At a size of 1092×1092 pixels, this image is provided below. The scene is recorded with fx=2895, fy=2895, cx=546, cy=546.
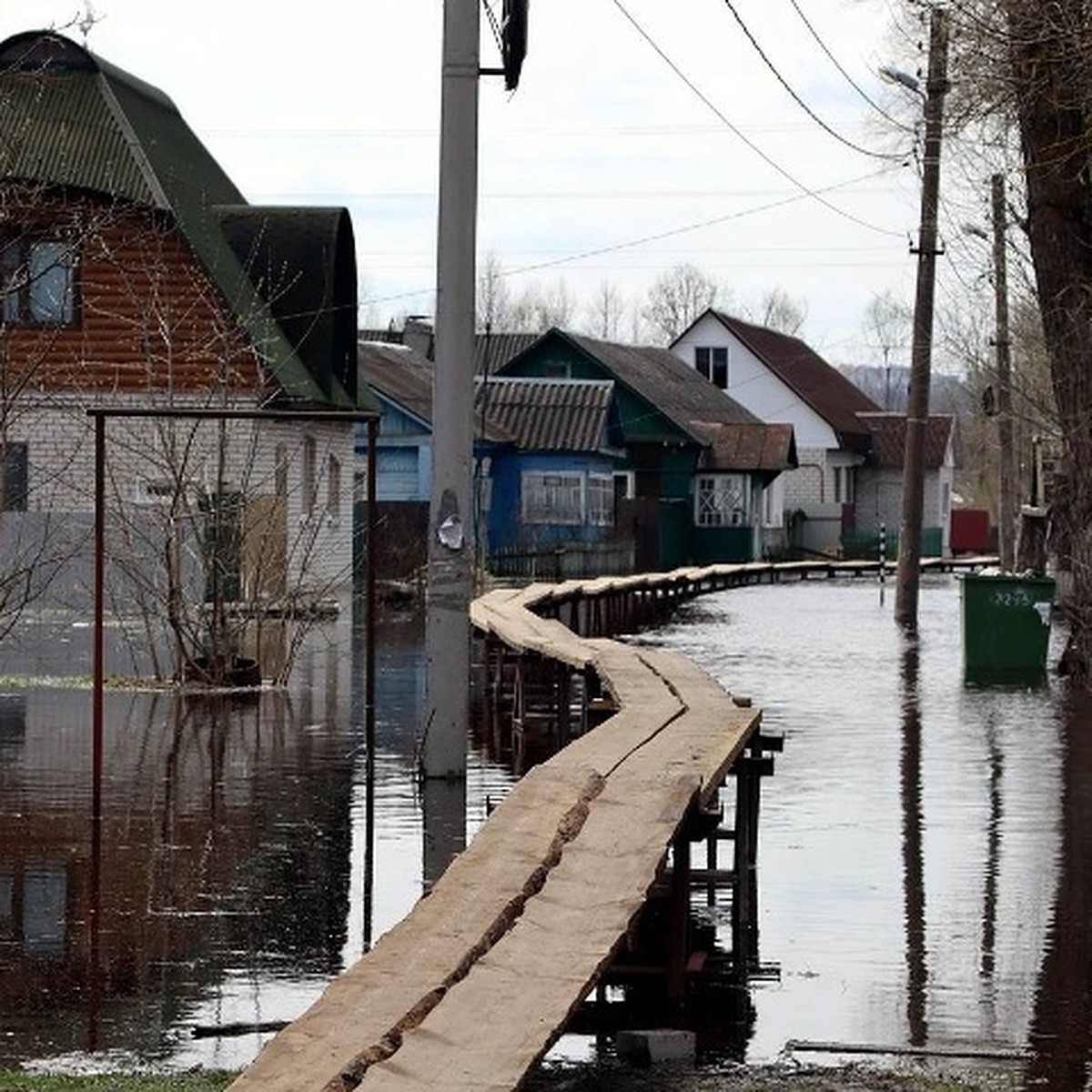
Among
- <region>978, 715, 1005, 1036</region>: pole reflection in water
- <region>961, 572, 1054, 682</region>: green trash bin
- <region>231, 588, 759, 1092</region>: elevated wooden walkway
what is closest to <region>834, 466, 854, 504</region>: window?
<region>961, 572, 1054, 682</region>: green trash bin

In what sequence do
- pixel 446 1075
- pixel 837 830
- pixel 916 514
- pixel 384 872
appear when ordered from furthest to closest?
→ pixel 916 514, pixel 837 830, pixel 384 872, pixel 446 1075

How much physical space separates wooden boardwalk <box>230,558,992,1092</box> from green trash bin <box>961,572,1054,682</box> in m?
14.2

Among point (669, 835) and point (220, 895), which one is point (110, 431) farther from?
point (669, 835)

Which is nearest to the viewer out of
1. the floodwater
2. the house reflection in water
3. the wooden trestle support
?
the floodwater

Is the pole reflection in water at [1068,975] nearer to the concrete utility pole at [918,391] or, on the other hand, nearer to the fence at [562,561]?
the concrete utility pole at [918,391]

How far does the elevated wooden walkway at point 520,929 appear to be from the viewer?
22.1ft

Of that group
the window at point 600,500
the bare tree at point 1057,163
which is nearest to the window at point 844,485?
the window at point 600,500

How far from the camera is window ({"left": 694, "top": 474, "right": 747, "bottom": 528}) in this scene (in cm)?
7750

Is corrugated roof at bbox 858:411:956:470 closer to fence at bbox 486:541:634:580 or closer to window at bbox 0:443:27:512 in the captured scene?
fence at bbox 486:541:634:580

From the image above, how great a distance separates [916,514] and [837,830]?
83.7 ft

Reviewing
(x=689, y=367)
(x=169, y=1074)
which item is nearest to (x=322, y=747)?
(x=169, y=1074)

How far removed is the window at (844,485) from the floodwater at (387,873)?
218 ft

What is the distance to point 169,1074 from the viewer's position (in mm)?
8688

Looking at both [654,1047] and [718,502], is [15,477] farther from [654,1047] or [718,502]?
[718,502]
